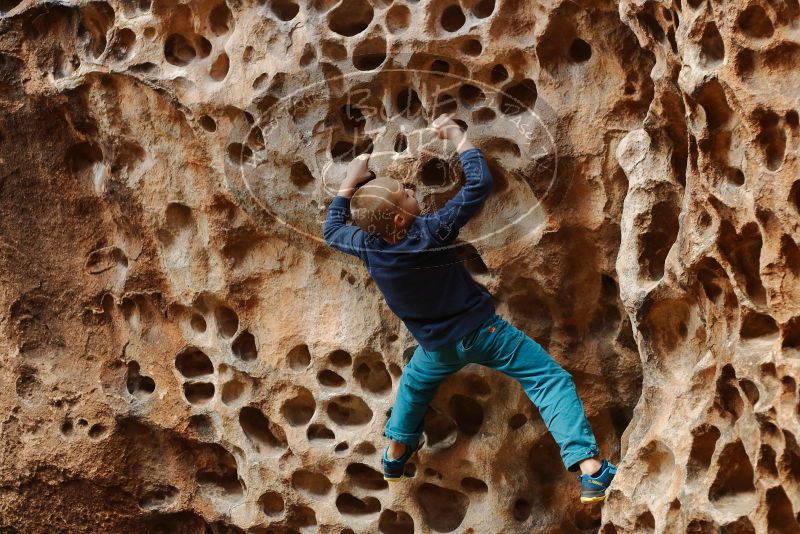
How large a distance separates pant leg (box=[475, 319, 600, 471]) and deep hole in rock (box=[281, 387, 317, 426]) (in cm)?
68

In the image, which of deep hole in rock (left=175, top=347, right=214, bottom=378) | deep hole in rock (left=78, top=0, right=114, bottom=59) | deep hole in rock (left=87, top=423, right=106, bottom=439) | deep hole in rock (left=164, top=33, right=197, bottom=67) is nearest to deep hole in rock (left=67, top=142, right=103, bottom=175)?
deep hole in rock (left=78, top=0, right=114, bottom=59)

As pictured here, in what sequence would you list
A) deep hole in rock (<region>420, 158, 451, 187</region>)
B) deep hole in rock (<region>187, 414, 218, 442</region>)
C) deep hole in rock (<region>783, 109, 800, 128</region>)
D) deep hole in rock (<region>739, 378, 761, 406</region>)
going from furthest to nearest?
deep hole in rock (<region>187, 414, 218, 442</region>)
deep hole in rock (<region>420, 158, 451, 187</region>)
deep hole in rock (<region>739, 378, 761, 406</region>)
deep hole in rock (<region>783, 109, 800, 128</region>)

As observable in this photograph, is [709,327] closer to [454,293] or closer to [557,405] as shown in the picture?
[557,405]

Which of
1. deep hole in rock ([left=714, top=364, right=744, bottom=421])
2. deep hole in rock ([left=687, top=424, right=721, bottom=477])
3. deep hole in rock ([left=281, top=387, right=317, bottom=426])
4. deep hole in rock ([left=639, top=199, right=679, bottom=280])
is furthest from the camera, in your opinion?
deep hole in rock ([left=281, top=387, right=317, bottom=426])

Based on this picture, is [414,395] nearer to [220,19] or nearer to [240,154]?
[240,154]

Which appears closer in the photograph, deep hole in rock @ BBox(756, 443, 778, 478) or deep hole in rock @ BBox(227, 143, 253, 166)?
deep hole in rock @ BBox(756, 443, 778, 478)

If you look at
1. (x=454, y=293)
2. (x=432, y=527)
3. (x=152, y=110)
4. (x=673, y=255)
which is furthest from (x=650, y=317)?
(x=152, y=110)

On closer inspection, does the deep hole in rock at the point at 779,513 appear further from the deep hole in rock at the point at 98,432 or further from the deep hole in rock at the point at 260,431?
the deep hole in rock at the point at 98,432

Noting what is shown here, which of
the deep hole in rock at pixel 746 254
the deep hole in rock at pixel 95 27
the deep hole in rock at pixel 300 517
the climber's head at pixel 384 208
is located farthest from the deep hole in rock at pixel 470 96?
the deep hole in rock at pixel 300 517

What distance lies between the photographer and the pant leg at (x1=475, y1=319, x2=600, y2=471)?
2.83m

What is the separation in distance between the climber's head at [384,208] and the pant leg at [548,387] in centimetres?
38

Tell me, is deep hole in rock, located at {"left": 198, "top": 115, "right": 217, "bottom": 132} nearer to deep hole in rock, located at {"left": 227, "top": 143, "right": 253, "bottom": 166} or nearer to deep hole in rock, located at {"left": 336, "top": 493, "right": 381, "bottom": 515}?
deep hole in rock, located at {"left": 227, "top": 143, "right": 253, "bottom": 166}

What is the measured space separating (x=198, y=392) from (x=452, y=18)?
1402 mm

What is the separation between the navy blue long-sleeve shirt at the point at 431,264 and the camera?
9.36ft
